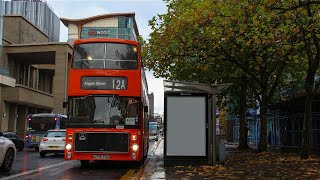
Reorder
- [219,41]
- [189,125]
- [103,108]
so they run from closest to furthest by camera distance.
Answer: [103,108]
[189,125]
[219,41]

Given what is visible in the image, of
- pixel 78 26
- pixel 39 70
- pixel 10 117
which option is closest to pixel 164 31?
pixel 10 117

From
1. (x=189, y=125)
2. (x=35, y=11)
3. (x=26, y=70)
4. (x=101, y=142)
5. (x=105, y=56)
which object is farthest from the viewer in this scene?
(x=35, y=11)

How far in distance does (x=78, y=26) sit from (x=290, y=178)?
121035 mm

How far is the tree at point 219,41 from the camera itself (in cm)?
1410

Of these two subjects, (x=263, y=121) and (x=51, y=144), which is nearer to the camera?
(x=263, y=121)

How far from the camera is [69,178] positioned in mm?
12938

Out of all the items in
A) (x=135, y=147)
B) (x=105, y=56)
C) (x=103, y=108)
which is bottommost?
(x=135, y=147)

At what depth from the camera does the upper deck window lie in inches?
604

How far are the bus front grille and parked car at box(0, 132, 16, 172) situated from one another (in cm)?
214

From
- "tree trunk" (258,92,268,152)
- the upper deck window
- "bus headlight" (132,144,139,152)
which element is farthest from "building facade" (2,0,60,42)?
"bus headlight" (132,144,139,152)

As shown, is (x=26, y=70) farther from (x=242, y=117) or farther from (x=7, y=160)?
(x=7, y=160)

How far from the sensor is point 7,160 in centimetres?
1450

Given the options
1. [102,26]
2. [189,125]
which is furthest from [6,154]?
[102,26]

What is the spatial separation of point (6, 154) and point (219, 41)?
9.08 metres
